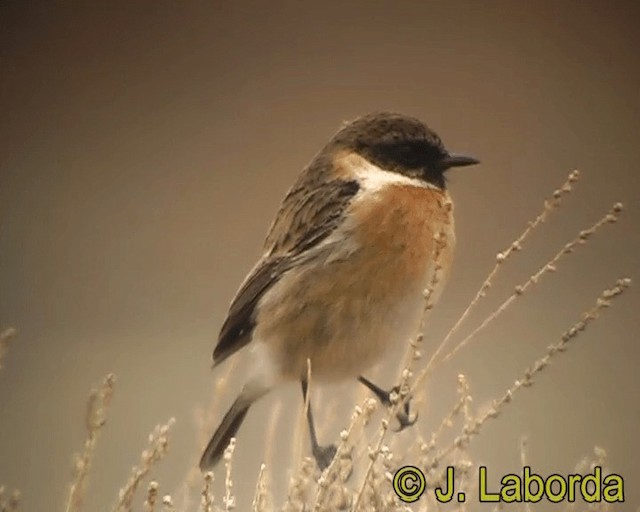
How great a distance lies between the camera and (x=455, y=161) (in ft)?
5.64

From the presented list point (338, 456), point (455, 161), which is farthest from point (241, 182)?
point (338, 456)

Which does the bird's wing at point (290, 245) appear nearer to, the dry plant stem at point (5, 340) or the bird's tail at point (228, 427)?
the bird's tail at point (228, 427)

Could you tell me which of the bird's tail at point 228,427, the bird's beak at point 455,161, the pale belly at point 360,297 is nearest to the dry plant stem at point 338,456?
the pale belly at point 360,297

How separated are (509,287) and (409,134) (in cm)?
35

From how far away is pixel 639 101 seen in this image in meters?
1.82

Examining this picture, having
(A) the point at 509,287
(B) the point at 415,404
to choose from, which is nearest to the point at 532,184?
(A) the point at 509,287

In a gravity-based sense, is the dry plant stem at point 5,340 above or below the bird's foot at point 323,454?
above

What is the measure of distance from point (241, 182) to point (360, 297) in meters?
0.35

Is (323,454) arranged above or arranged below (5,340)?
below

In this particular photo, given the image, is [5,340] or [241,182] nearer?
[5,340]

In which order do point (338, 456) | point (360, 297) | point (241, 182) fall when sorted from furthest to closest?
point (241, 182) < point (360, 297) < point (338, 456)

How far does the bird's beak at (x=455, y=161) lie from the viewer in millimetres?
1711

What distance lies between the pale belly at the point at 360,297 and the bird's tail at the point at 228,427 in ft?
0.23

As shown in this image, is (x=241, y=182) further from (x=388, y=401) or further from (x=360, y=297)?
(x=388, y=401)
